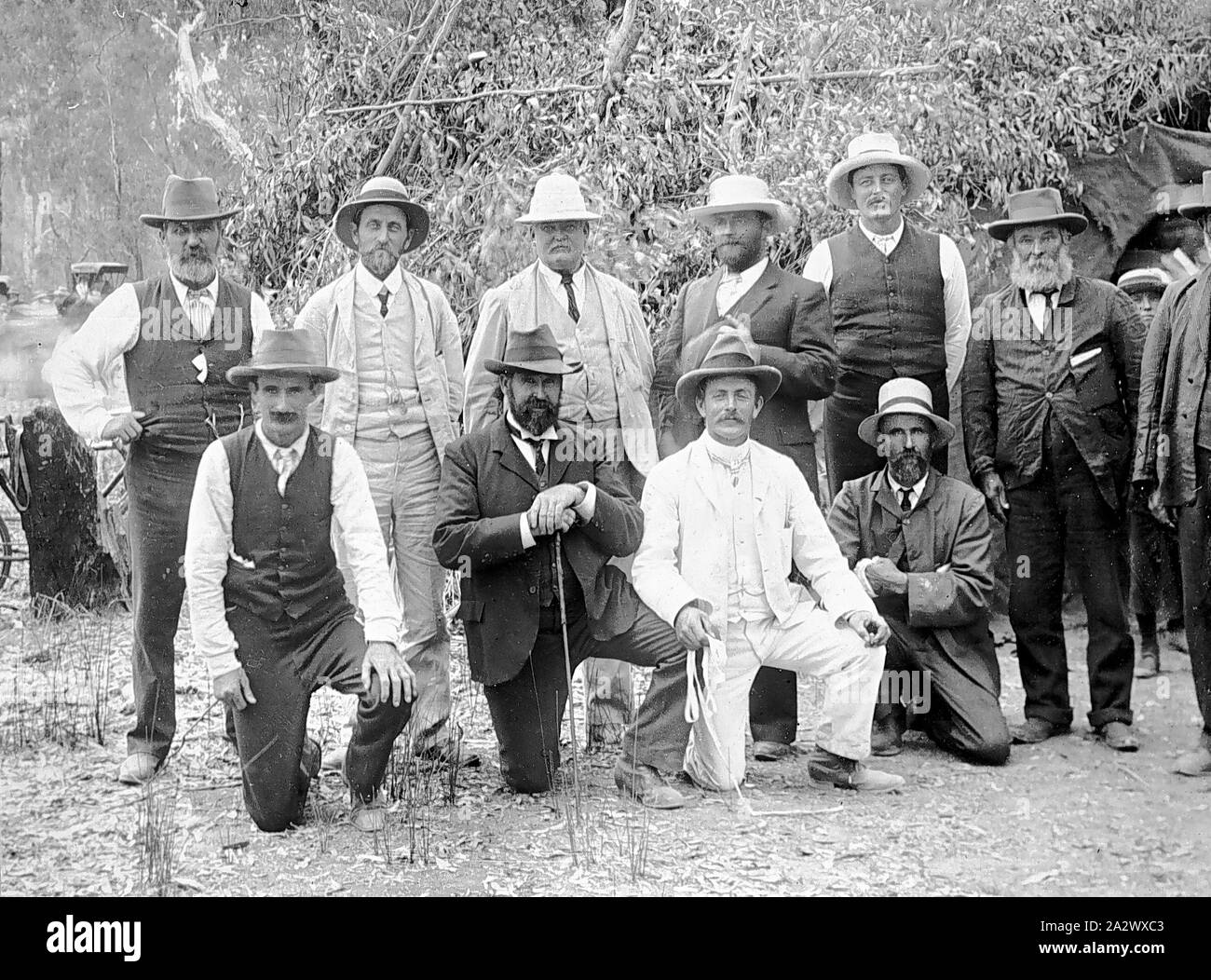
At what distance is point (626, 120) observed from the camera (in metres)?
6.63

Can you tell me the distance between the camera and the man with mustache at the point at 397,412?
4.99 meters

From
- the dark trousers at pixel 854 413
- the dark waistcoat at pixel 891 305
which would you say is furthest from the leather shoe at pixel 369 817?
the dark waistcoat at pixel 891 305

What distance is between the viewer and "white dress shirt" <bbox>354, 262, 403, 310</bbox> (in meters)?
5.06

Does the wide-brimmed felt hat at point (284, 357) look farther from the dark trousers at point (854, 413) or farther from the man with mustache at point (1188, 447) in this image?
the man with mustache at point (1188, 447)

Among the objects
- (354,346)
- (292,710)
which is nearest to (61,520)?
(354,346)

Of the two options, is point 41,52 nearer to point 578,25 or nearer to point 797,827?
point 578,25

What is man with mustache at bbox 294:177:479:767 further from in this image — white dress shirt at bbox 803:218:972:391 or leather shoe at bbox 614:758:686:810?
white dress shirt at bbox 803:218:972:391

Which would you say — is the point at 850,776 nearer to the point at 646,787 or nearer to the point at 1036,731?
the point at 646,787

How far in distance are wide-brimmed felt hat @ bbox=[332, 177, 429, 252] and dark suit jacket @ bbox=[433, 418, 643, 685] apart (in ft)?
→ 3.48

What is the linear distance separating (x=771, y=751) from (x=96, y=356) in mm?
3074

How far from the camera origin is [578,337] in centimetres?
514

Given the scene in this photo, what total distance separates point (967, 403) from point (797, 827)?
2.05 metres

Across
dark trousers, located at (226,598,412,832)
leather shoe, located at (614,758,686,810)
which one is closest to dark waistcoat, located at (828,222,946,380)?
leather shoe, located at (614,758,686,810)
